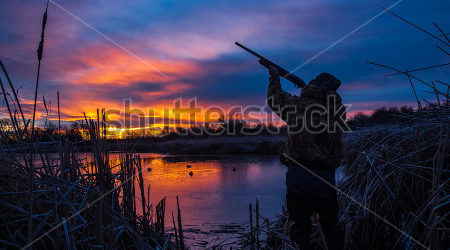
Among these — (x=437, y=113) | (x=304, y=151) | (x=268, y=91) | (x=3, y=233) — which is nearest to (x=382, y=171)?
(x=437, y=113)

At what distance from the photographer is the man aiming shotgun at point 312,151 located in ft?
9.24

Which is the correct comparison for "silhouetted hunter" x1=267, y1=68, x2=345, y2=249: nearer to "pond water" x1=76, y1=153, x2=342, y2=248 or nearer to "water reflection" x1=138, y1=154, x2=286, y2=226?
"pond water" x1=76, y1=153, x2=342, y2=248

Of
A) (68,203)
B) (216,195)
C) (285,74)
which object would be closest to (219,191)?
(216,195)

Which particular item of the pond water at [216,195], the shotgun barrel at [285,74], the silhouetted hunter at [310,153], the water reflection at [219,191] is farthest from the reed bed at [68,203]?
the water reflection at [219,191]

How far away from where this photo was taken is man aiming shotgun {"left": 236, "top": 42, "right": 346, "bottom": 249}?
111 inches

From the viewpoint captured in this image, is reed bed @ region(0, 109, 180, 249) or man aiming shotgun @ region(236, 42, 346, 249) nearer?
reed bed @ region(0, 109, 180, 249)

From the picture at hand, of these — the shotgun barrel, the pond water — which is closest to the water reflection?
the pond water

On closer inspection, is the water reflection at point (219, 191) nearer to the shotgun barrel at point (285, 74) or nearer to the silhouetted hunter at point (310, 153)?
the shotgun barrel at point (285, 74)

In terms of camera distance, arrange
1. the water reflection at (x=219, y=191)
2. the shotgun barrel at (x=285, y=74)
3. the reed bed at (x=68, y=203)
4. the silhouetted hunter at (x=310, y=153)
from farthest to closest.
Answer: the water reflection at (x=219, y=191) → the shotgun barrel at (x=285, y=74) → the silhouetted hunter at (x=310, y=153) → the reed bed at (x=68, y=203)

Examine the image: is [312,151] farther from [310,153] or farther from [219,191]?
[219,191]

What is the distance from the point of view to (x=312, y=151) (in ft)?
9.22

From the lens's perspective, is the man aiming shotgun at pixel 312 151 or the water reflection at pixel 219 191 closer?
the man aiming shotgun at pixel 312 151

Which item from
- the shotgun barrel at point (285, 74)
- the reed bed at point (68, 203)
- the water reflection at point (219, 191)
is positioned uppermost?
the shotgun barrel at point (285, 74)

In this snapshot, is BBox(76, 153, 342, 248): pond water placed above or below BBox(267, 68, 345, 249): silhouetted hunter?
below
